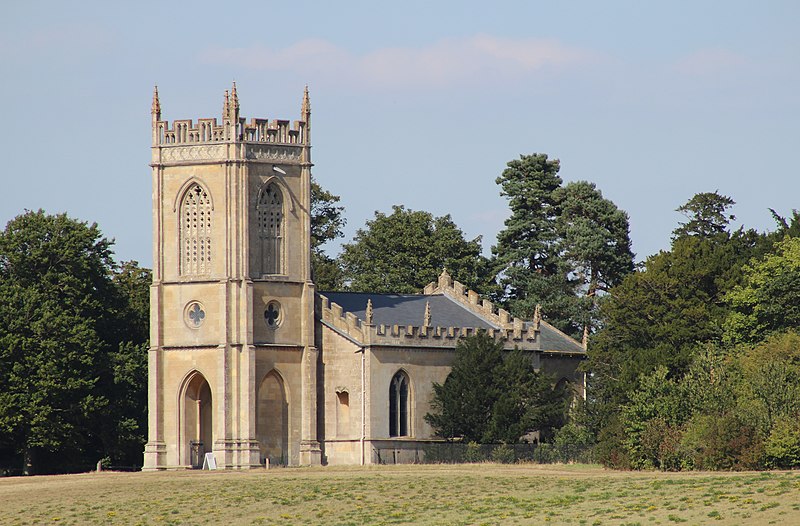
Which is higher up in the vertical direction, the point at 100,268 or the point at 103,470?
the point at 100,268

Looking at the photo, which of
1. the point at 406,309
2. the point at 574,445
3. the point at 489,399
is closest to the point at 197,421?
the point at 406,309

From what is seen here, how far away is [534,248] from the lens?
119 meters

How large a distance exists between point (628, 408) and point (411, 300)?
17780 millimetres

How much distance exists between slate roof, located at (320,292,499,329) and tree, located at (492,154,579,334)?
55.7ft

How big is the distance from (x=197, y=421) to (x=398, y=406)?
8443 millimetres

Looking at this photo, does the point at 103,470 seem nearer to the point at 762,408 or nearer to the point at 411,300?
the point at 411,300

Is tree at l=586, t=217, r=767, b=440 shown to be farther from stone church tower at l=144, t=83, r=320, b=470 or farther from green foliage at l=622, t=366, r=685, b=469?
stone church tower at l=144, t=83, r=320, b=470

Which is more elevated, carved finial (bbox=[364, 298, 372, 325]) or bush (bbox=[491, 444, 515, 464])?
carved finial (bbox=[364, 298, 372, 325])

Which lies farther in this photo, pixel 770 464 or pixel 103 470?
pixel 103 470

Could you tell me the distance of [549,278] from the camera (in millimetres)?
116938

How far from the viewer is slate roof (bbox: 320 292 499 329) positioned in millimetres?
93562

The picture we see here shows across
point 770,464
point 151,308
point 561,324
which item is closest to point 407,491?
point 770,464

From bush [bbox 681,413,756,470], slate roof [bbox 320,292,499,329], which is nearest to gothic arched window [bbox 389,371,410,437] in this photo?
slate roof [bbox 320,292,499,329]

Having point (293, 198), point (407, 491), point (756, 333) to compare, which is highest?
point (293, 198)
